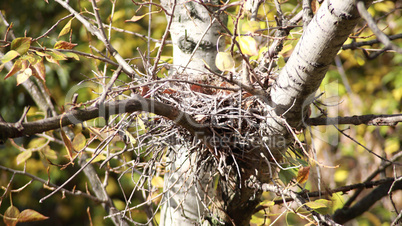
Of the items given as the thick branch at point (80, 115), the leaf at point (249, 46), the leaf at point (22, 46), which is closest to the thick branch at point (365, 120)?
the leaf at point (249, 46)

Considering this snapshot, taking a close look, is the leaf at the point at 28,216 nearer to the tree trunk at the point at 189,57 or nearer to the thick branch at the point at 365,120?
the tree trunk at the point at 189,57

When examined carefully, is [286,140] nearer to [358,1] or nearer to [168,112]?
[168,112]

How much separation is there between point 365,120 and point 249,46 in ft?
1.20

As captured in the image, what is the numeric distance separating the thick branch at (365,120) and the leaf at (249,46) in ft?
0.87

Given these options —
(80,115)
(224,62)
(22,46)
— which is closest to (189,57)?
(224,62)

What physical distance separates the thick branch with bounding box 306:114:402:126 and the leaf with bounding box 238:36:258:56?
10.5 inches

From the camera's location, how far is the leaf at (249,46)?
0.84 m

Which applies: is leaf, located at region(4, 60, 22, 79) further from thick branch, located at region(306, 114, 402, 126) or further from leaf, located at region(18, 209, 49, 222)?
Result: thick branch, located at region(306, 114, 402, 126)

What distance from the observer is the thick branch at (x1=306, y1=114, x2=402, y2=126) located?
2.77ft

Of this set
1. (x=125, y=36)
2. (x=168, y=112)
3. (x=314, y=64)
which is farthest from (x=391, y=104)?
(x=168, y=112)

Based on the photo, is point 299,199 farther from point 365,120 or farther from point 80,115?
point 80,115

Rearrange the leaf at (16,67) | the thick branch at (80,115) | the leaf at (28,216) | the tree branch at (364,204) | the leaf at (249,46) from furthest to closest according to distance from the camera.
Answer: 1. the tree branch at (364,204)
2. the leaf at (28,216)
3. the leaf at (16,67)
4. the leaf at (249,46)
5. the thick branch at (80,115)

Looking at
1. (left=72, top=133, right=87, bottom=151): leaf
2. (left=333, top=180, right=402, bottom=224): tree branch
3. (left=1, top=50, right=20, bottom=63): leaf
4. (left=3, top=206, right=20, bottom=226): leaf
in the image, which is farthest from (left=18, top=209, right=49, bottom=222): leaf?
(left=333, top=180, right=402, bottom=224): tree branch

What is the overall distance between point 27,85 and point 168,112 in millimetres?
1107
